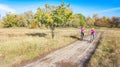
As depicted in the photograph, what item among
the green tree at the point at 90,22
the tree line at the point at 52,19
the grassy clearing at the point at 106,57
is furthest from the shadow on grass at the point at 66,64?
the green tree at the point at 90,22

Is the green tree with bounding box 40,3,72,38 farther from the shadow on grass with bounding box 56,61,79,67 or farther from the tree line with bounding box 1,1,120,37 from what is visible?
the shadow on grass with bounding box 56,61,79,67

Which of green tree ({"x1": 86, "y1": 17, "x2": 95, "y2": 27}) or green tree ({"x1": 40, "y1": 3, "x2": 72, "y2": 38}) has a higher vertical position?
green tree ({"x1": 40, "y1": 3, "x2": 72, "y2": 38})

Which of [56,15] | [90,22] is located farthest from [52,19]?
[90,22]

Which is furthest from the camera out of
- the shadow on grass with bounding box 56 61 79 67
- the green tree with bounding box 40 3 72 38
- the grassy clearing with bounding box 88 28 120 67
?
the green tree with bounding box 40 3 72 38

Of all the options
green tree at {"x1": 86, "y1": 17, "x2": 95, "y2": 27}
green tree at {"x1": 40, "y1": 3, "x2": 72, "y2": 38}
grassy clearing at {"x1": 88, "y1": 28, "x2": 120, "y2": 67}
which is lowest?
green tree at {"x1": 86, "y1": 17, "x2": 95, "y2": 27}

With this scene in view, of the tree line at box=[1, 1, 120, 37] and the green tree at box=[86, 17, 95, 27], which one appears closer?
the tree line at box=[1, 1, 120, 37]

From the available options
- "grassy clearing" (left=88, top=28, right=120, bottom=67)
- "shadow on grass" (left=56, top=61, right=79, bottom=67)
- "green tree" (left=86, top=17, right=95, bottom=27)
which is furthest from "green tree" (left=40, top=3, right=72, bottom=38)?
"green tree" (left=86, top=17, right=95, bottom=27)

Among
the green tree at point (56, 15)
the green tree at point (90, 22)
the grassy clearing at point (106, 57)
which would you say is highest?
the green tree at point (56, 15)

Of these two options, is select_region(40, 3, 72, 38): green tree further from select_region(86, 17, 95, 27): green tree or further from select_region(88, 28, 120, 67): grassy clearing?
select_region(86, 17, 95, 27): green tree

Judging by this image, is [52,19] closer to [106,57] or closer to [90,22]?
[106,57]

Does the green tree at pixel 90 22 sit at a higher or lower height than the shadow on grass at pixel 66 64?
lower

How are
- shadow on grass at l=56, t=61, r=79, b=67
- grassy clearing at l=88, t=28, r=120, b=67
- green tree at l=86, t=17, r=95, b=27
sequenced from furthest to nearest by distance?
green tree at l=86, t=17, r=95, b=27 → shadow on grass at l=56, t=61, r=79, b=67 → grassy clearing at l=88, t=28, r=120, b=67

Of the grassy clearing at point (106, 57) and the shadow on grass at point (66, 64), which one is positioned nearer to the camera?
the grassy clearing at point (106, 57)

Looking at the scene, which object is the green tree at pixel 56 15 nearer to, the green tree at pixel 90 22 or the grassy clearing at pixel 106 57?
the grassy clearing at pixel 106 57
